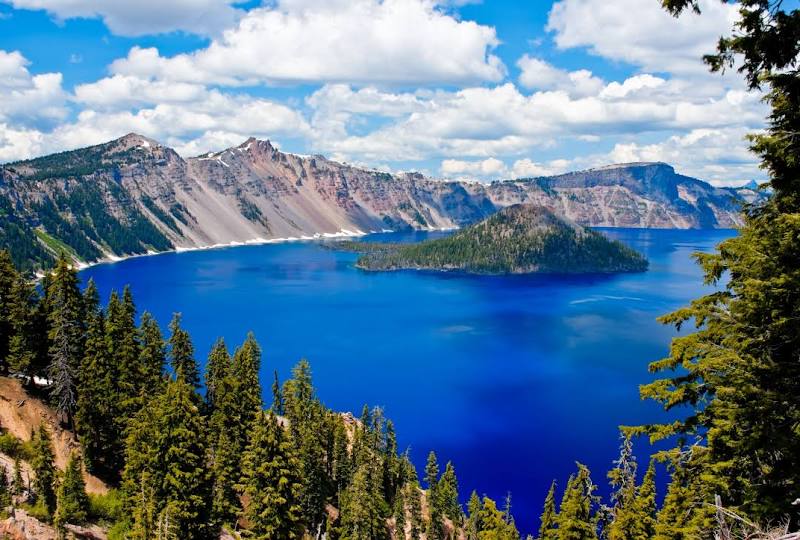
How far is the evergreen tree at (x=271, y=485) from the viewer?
36688 mm

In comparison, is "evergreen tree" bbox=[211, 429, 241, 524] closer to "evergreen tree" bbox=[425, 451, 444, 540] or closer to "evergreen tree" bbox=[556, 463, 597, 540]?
"evergreen tree" bbox=[425, 451, 444, 540]

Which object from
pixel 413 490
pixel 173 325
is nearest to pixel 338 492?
pixel 413 490

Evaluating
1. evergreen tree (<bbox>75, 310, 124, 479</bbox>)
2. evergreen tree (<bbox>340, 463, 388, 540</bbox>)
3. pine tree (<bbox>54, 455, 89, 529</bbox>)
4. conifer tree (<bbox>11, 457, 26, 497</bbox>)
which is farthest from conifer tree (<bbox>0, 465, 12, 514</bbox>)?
evergreen tree (<bbox>340, 463, 388, 540</bbox>)

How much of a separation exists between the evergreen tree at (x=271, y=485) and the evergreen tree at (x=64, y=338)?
29.9m

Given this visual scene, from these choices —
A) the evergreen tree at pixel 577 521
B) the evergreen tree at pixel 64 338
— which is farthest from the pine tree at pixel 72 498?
the evergreen tree at pixel 577 521

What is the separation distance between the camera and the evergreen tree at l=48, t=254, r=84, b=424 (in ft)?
188

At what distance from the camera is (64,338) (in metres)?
57.7

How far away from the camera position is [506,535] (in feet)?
133

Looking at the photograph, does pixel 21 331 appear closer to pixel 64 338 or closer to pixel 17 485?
pixel 64 338

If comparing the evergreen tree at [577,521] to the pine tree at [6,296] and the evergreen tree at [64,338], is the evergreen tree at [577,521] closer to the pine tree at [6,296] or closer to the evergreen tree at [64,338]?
the evergreen tree at [64,338]

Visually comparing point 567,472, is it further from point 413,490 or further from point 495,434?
point 413,490

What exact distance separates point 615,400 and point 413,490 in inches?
2340

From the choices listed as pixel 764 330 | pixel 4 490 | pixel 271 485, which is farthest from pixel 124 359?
pixel 764 330

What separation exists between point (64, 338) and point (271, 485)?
3292 cm
